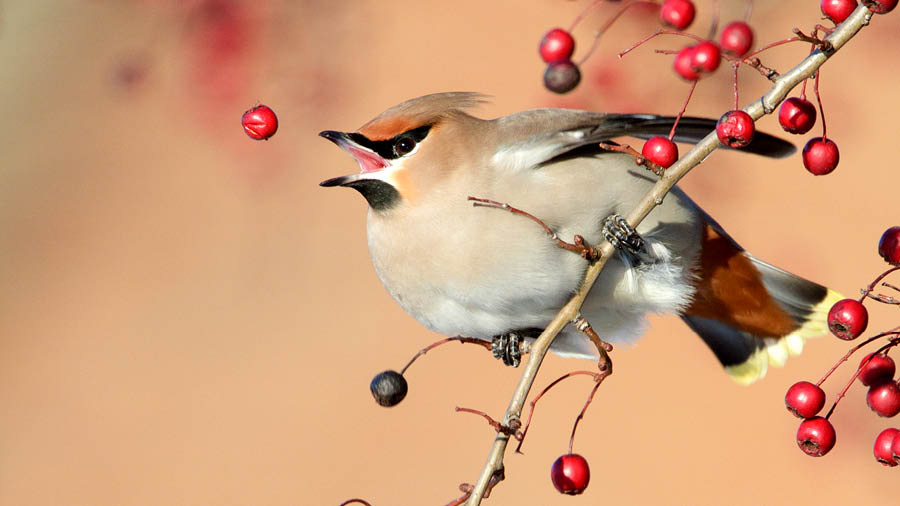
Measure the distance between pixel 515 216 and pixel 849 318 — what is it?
0.90 m

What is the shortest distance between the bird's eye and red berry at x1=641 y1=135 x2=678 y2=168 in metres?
0.83

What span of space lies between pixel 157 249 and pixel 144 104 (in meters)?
1.02

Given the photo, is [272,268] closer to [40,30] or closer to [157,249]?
[157,249]

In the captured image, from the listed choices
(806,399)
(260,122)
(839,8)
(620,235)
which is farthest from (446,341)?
(839,8)

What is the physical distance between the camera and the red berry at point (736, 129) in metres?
1.93

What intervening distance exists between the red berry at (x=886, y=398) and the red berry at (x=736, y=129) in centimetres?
59

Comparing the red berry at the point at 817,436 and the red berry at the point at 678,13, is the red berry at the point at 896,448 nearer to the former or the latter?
the red berry at the point at 817,436

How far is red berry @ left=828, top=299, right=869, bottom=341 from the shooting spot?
2037 mm

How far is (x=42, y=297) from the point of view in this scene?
661 cm

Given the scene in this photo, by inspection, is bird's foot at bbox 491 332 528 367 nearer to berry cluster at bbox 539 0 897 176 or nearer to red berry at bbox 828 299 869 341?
berry cluster at bbox 539 0 897 176

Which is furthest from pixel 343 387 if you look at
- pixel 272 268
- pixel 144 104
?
pixel 144 104

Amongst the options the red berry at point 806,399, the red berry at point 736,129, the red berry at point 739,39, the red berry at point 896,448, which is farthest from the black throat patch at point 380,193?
the red berry at point 896,448

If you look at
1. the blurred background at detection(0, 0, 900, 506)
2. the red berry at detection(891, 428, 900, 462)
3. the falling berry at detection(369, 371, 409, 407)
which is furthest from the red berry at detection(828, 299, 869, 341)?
the blurred background at detection(0, 0, 900, 506)

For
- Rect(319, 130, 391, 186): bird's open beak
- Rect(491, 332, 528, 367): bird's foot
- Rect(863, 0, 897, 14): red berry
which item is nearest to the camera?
Rect(863, 0, 897, 14): red berry
